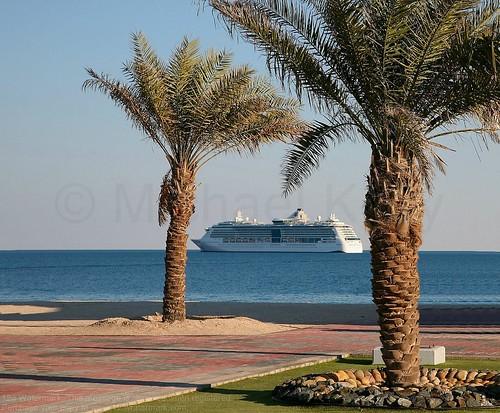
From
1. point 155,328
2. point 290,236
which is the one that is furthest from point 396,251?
point 290,236

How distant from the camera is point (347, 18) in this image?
13.2 m

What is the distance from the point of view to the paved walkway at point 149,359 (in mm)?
13664

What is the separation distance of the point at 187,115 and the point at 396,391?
42.7ft

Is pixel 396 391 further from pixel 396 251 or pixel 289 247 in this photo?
pixel 289 247

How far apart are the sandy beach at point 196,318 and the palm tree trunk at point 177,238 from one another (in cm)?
51

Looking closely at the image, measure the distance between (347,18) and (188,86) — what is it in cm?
1227

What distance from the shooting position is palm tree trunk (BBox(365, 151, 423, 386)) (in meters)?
13.3

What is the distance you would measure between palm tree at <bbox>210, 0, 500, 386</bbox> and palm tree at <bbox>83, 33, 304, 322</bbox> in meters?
10.7

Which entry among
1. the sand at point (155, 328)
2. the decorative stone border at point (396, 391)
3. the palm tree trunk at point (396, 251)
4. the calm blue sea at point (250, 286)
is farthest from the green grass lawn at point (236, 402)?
the calm blue sea at point (250, 286)

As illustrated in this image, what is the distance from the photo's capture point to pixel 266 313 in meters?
34.3

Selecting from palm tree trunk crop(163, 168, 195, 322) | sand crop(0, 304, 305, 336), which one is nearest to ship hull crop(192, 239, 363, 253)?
sand crop(0, 304, 305, 336)

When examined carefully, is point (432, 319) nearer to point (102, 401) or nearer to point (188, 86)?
point (188, 86)

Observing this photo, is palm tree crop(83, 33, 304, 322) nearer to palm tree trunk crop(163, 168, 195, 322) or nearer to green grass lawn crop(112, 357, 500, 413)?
palm tree trunk crop(163, 168, 195, 322)

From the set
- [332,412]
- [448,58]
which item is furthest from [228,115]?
[332,412]
